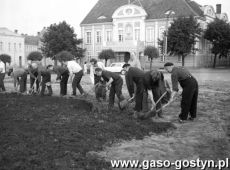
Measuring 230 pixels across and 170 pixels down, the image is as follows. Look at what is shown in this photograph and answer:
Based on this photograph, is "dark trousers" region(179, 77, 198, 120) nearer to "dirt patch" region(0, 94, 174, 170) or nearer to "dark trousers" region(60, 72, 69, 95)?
"dirt patch" region(0, 94, 174, 170)

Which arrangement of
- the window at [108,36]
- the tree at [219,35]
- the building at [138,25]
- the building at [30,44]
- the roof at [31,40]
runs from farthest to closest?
the roof at [31,40] → the building at [30,44] → the window at [108,36] → the building at [138,25] → the tree at [219,35]

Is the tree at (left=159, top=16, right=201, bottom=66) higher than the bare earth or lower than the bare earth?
higher

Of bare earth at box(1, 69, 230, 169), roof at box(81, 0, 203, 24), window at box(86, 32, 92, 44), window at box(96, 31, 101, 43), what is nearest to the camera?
bare earth at box(1, 69, 230, 169)

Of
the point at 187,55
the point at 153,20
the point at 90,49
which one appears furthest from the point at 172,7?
the point at 90,49

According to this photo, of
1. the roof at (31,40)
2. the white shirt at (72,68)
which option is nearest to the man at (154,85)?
the white shirt at (72,68)

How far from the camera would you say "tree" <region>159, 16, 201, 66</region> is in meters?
37.3

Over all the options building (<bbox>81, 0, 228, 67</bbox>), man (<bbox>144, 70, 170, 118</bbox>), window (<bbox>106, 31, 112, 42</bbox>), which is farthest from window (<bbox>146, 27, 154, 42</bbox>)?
man (<bbox>144, 70, 170, 118</bbox>)

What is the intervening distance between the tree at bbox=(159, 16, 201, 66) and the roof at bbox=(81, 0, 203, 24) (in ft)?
9.85

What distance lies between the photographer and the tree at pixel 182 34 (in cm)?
3731

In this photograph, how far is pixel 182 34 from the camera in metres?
37.1

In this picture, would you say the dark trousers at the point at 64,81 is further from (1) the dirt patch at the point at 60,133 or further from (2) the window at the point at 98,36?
(2) the window at the point at 98,36

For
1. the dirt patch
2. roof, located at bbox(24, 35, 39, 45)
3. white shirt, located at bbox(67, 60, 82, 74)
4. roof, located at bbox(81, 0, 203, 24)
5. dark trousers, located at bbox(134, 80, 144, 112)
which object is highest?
roof, located at bbox(81, 0, 203, 24)

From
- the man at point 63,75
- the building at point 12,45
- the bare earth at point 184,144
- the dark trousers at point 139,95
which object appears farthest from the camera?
the building at point 12,45

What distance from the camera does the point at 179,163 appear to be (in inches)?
187
